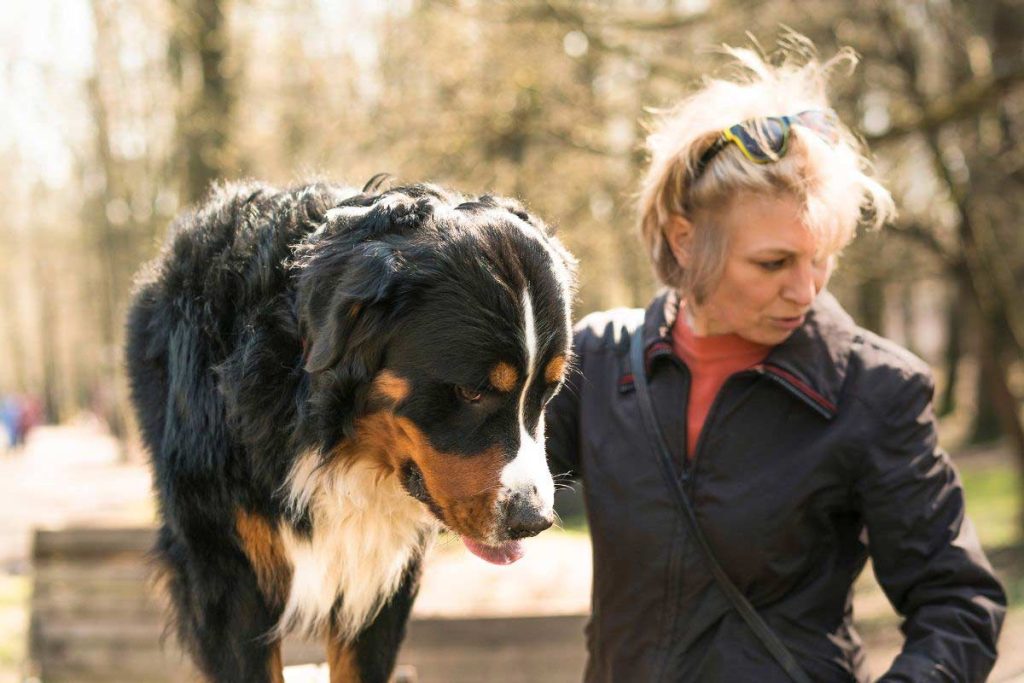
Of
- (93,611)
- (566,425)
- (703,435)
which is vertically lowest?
(93,611)

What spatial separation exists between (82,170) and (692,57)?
18171mm

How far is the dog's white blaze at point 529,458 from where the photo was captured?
2.22m

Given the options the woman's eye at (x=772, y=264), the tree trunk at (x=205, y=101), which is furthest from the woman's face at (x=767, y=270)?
the tree trunk at (x=205, y=101)

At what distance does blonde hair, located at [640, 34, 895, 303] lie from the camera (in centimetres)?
255

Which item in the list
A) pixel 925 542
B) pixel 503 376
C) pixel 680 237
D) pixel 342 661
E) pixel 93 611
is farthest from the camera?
pixel 93 611

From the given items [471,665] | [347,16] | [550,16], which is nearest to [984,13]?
[550,16]

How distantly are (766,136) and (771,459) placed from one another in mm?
819

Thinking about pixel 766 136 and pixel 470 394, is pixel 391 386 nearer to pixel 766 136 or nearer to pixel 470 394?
pixel 470 394

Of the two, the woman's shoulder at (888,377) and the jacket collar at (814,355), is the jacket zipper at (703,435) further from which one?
the woman's shoulder at (888,377)

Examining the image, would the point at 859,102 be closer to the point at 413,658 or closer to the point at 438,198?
the point at 413,658

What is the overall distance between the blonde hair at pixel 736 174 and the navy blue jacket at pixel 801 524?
25 centimetres

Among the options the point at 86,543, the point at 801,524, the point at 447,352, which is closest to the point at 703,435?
the point at 801,524

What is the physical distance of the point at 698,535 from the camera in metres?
2.49

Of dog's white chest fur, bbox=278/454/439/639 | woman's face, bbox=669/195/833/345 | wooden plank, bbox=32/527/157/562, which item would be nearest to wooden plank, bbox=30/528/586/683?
wooden plank, bbox=32/527/157/562
